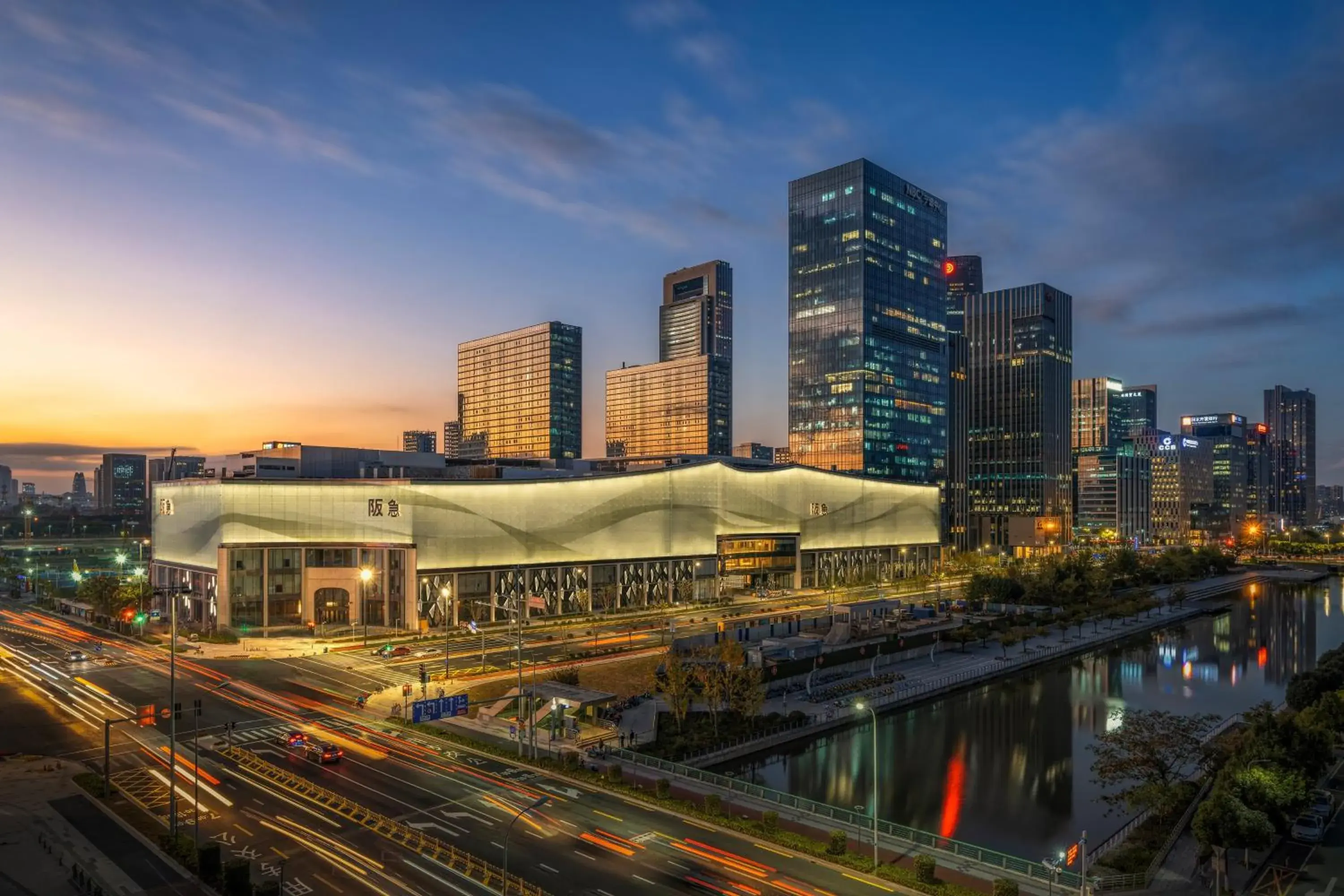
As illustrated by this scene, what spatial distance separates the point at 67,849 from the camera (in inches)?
1671

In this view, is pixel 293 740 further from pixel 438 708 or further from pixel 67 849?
pixel 67 849

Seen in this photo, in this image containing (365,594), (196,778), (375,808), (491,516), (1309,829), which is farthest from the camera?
(491,516)

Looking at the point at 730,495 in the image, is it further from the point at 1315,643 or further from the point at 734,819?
the point at 734,819

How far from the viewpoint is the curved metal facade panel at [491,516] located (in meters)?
117

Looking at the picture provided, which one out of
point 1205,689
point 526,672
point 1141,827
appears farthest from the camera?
point 1205,689

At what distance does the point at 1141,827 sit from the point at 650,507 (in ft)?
335

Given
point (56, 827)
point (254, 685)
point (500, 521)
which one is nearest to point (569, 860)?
point (56, 827)

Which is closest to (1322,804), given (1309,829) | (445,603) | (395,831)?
(1309,829)

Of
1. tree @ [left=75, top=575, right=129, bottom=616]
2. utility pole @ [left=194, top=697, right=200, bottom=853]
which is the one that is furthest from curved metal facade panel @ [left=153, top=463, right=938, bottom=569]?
utility pole @ [left=194, top=697, right=200, bottom=853]

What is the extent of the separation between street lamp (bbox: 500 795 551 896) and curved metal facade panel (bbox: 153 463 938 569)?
72094 mm

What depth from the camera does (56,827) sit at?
45375 millimetres

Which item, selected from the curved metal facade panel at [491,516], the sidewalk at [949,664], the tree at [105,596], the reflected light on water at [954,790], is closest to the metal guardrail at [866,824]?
the reflected light on water at [954,790]

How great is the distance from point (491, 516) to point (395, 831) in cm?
8073

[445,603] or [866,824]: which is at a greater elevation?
[445,603]
